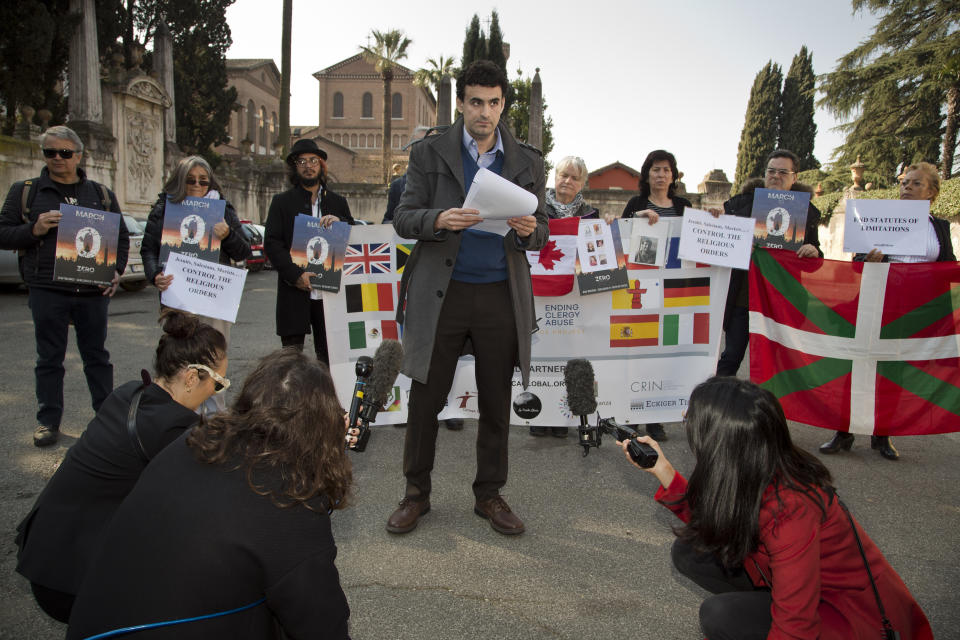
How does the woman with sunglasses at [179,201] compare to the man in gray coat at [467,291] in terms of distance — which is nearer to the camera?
the man in gray coat at [467,291]

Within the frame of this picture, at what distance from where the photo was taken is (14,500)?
363 centimetres

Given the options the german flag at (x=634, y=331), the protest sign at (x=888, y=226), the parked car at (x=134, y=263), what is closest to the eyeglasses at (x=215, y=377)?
the german flag at (x=634, y=331)

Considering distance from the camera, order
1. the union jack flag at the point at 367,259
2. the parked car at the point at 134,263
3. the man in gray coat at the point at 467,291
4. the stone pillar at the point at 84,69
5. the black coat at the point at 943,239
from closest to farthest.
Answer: the man in gray coat at the point at 467,291 → the black coat at the point at 943,239 → the union jack flag at the point at 367,259 → the parked car at the point at 134,263 → the stone pillar at the point at 84,69

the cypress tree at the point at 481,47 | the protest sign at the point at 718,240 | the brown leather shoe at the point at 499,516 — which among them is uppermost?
the cypress tree at the point at 481,47

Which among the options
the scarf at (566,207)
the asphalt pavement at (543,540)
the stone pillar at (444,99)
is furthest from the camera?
the stone pillar at (444,99)

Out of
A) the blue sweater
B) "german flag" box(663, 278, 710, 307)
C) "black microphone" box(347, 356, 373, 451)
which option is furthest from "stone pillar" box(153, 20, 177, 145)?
"black microphone" box(347, 356, 373, 451)

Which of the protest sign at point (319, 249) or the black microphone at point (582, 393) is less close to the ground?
the protest sign at point (319, 249)

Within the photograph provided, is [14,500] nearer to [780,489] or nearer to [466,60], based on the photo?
[780,489]

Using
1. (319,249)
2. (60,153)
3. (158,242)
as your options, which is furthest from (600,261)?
(60,153)

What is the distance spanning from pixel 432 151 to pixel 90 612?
255cm

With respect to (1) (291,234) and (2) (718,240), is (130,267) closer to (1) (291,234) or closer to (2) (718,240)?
(1) (291,234)

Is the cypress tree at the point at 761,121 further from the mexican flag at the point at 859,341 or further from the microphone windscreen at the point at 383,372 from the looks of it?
the microphone windscreen at the point at 383,372

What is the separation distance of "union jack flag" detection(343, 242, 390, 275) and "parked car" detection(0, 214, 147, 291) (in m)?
7.00

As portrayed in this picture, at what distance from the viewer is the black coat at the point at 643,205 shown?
504 centimetres
